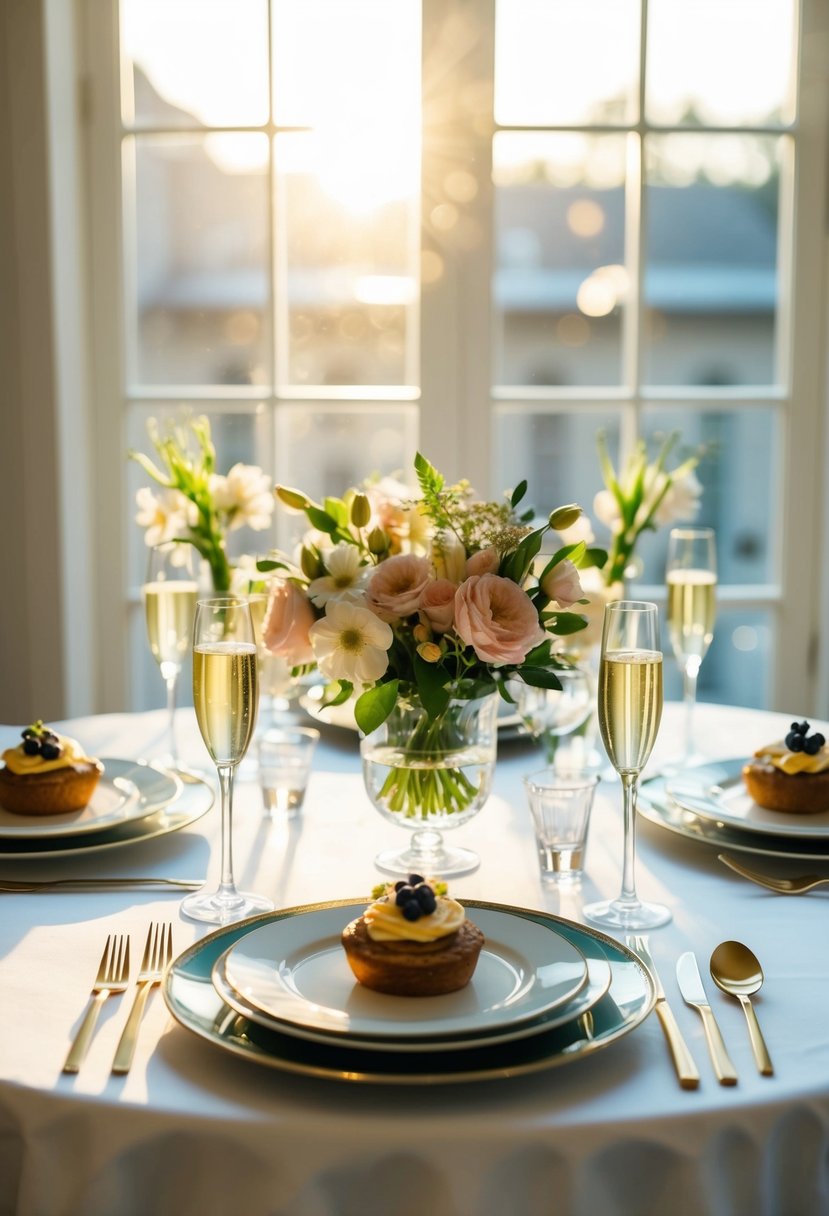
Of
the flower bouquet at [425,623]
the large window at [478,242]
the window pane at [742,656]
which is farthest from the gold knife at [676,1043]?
the window pane at [742,656]

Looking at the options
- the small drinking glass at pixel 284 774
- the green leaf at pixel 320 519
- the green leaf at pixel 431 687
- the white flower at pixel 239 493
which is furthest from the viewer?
the white flower at pixel 239 493

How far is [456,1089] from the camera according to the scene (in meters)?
0.86

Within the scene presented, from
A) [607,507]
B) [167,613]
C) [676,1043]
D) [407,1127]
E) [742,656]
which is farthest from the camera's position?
[742,656]

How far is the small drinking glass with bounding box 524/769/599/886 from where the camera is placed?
1.26 m

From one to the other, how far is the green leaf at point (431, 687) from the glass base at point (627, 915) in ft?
0.76

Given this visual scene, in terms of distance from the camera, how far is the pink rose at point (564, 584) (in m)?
1.27

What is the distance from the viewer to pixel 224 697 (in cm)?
115

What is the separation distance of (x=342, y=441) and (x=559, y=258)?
0.62 metres

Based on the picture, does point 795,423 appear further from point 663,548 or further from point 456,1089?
point 456,1089

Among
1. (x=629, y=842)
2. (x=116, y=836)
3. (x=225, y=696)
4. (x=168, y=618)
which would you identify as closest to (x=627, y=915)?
(x=629, y=842)

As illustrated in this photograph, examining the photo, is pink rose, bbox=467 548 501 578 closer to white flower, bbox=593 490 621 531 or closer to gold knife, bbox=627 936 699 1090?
gold knife, bbox=627 936 699 1090

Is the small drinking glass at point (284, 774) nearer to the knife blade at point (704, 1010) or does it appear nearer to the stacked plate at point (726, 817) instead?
the stacked plate at point (726, 817)

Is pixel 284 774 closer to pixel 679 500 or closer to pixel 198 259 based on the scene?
pixel 679 500

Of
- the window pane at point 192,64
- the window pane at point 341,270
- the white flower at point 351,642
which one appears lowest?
the white flower at point 351,642
